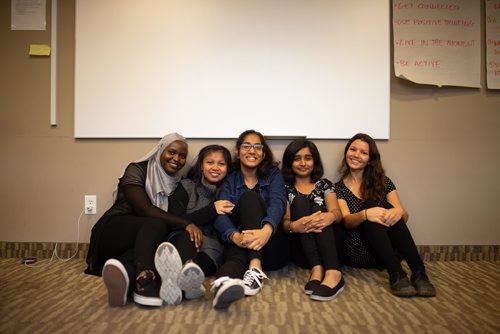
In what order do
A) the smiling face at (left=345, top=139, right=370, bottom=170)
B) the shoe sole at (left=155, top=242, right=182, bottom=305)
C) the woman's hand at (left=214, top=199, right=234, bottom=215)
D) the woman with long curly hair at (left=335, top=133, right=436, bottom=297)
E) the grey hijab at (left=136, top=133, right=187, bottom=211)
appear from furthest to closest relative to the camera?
the smiling face at (left=345, top=139, right=370, bottom=170) < the grey hijab at (left=136, top=133, right=187, bottom=211) < the woman's hand at (left=214, top=199, right=234, bottom=215) < the woman with long curly hair at (left=335, top=133, right=436, bottom=297) < the shoe sole at (left=155, top=242, right=182, bottom=305)

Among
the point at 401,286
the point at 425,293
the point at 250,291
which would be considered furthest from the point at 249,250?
the point at 425,293

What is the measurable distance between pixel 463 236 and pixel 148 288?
6.84 ft

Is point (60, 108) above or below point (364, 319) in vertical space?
above

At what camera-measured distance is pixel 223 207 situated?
65.8 inches

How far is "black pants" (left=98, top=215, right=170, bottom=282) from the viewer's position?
4.66ft

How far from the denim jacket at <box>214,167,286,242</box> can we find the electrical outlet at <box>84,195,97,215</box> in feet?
3.14

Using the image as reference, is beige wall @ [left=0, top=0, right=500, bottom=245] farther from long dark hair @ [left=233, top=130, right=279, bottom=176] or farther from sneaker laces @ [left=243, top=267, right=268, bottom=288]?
sneaker laces @ [left=243, top=267, right=268, bottom=288]

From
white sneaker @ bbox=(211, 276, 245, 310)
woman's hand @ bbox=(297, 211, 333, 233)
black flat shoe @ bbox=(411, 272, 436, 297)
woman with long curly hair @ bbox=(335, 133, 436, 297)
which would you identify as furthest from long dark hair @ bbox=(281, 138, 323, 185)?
white sneaker @ bbox=(211, 276, 245, 310)

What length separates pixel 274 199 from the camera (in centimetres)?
175

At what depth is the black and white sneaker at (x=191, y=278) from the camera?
1.27m

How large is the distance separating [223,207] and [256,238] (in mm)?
251

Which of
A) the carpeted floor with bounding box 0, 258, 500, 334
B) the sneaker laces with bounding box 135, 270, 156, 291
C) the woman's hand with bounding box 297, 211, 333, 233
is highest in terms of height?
the woman's hand with bounding box 297, 211, 333, 233

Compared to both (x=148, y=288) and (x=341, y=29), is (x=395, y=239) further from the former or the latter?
(x=341, y=29)

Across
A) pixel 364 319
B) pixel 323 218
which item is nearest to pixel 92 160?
pixel 323 218
